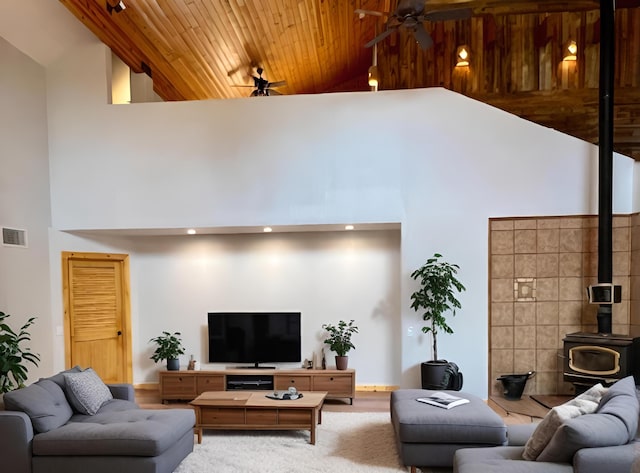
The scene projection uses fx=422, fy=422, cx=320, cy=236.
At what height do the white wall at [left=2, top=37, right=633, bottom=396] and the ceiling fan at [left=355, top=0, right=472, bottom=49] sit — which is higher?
the ceiling fan at [left=355, top=0, right=472, bottom=49]

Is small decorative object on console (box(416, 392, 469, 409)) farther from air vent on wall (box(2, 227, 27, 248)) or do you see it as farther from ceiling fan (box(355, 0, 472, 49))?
air vent on wall (box(2, 227, 27, 248))

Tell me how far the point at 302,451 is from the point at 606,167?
4.45 meters

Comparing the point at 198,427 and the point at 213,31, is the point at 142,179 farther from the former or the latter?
the point at 198,427

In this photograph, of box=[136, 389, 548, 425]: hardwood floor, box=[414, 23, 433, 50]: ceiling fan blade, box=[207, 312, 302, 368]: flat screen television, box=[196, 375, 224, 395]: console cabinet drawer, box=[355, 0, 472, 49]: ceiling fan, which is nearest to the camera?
box=[355, 0, 472, 49]: ceiling fan

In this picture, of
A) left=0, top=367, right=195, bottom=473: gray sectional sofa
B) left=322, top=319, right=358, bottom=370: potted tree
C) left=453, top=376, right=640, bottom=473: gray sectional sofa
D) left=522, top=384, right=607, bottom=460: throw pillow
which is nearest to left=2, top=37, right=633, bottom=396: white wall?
left=322, top=319, right=358, bottom=370: potted tree

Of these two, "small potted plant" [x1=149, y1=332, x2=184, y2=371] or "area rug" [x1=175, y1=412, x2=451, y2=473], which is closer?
"area rug" [x1=175, y1=412, x2=451, y2=473]

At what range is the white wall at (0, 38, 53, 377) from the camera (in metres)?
4.67

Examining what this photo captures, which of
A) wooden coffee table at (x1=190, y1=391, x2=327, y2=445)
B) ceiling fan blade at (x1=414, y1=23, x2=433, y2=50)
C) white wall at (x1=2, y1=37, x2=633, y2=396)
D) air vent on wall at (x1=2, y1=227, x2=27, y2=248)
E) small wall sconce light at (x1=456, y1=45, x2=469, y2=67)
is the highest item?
small wall sconce light at (x1=456, y1=45, x2=469, y2=67)

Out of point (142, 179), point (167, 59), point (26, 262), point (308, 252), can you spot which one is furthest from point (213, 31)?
point (26, 262)

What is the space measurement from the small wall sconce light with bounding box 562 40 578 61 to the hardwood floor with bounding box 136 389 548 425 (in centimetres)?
467

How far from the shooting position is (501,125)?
509 cm

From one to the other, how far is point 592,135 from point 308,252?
4.51m

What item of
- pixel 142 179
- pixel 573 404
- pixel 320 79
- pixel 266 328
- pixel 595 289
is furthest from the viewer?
pixel 320 79

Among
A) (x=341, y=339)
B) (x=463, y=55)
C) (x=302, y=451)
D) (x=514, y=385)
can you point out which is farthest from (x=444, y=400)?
(x=463, y=55)
